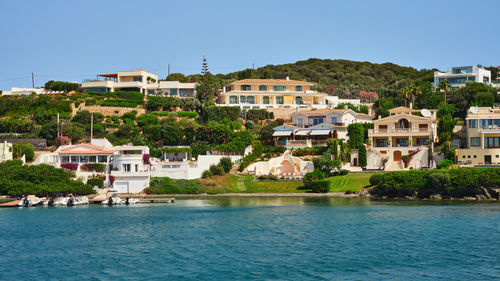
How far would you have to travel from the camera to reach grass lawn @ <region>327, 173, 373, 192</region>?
66.4 m

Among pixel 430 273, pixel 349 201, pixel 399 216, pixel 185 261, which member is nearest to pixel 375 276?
pixel 430 273

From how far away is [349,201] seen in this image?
60.4 metres

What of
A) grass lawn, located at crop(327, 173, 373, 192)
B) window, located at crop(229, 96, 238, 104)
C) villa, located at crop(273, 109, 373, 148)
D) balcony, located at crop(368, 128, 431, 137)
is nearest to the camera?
grass lawn, located at crop(327, 173, 373, 192)

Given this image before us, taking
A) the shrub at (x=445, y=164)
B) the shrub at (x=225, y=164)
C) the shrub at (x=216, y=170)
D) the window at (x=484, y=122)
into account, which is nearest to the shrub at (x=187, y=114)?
the shrub at (x=225, y=164)

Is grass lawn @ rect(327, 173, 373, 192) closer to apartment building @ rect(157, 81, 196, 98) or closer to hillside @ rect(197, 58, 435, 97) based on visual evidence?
apartment building @ rect(157, 81, 196, 98)

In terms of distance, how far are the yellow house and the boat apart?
156ft

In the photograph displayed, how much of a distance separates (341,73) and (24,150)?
310 feet

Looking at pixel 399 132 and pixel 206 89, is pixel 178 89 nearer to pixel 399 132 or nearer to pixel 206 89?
pixel 206 89

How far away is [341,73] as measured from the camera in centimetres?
15125

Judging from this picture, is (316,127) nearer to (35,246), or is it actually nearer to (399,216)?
(399,216)

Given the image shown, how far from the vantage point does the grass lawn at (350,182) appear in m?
66.4

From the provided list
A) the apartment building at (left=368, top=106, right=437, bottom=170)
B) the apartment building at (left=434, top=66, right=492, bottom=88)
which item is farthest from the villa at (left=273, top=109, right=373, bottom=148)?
the apartment building at (left=434, top=66, right=492, bottom=88)

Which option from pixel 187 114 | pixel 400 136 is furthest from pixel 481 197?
pixel 187 114

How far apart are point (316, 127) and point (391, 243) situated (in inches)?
1861
